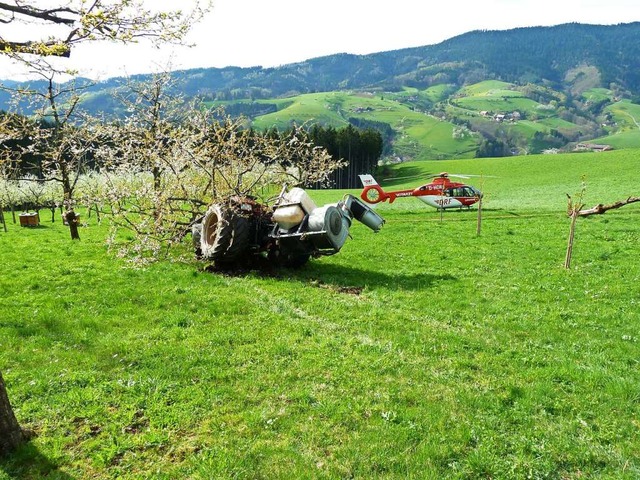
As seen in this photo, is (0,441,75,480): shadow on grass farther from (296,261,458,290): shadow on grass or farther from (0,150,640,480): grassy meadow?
(296,261,458,290): shadow on grass

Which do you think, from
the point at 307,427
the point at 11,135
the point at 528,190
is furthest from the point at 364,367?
the point at 528,190

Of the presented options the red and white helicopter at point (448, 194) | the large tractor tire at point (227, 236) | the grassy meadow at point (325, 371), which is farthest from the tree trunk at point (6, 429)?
the red and white helicopter at point (448, 194)

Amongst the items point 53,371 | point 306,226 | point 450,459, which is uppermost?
point 306,226

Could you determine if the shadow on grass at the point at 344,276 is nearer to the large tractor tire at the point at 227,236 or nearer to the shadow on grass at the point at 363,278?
the shadow on grass at the point at 363,278

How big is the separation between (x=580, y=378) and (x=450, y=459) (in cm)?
342

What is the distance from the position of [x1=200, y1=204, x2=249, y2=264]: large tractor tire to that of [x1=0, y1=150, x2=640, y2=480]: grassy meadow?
0.85 meters

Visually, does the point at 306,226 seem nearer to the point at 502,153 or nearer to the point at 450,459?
the point at 450,459

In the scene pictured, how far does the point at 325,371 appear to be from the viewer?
324 inches

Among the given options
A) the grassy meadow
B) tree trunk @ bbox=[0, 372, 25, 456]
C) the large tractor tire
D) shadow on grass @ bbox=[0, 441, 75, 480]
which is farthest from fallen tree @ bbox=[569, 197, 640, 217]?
tree trunk @ bbox=[0, 372, 25, 456]

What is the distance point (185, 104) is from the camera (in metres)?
31.6

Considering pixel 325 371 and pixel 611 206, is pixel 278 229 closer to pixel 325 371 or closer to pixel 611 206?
pixel 325 371

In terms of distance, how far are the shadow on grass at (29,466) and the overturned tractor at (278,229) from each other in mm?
9333

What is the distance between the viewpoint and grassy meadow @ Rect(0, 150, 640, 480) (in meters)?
5.80

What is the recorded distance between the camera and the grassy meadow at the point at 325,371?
229 inches
